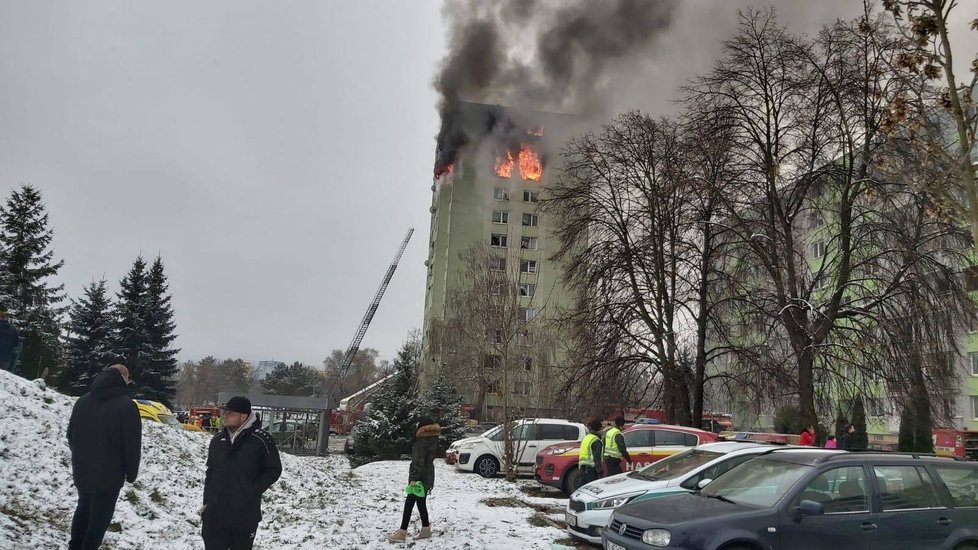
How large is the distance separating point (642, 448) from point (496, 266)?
Result: 8.86 metres

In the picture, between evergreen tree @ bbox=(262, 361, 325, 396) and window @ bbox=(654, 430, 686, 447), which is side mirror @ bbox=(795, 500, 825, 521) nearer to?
window @ bbox=(654, 430, 686, 447)

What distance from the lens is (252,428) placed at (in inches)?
205

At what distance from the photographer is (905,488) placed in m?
6.47

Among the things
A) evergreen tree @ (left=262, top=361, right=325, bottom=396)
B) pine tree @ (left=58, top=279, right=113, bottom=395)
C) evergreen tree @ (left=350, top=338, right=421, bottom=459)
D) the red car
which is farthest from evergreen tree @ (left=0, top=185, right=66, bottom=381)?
evergreen tree @ (left=262, top=361, right=325, bottom=396)

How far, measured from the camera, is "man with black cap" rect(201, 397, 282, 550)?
4.89 metres

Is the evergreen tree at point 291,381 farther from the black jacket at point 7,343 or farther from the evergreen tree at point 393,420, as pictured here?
the black jacket at point 7,343

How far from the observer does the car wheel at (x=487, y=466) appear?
18.4 meters

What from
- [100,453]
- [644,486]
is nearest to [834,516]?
[644,486]

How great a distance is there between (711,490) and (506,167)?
60081mm

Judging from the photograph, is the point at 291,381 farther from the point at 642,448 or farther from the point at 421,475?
the point at 421,475

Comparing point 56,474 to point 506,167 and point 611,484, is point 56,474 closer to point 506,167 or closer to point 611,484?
point 611,484

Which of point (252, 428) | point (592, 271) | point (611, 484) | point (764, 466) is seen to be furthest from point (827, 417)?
point (252, 428)

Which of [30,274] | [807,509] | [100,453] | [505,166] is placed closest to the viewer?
[100,453]

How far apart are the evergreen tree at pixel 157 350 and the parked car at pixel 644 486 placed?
4116cm
